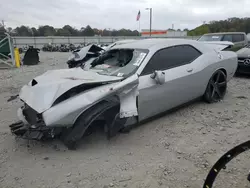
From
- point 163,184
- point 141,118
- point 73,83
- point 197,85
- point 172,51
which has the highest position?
point 172,51

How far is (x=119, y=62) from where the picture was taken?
12.9 feet

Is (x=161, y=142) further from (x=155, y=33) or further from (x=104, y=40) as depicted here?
(x=155, y=33)

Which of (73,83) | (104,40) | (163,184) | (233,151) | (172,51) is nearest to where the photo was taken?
(233,151)

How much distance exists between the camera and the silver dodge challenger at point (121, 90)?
106 inches

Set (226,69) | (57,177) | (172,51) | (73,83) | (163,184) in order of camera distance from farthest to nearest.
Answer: (226,69) → (172,51) → (73,83) → (57,177) → (163,184)

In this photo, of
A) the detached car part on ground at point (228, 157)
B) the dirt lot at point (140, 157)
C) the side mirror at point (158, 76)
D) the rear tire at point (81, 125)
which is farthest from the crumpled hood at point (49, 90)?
the detached car part on ground at point (228, 157)

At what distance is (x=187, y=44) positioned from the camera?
4.23 m

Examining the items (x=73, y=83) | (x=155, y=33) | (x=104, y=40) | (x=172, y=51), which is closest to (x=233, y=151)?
(x=73, y=83)

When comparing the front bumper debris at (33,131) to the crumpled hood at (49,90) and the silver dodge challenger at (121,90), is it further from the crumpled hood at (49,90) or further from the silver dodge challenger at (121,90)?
the crumpled hood at (49,90)

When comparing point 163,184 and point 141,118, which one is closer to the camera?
point 163,184

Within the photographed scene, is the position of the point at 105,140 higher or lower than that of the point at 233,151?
lower

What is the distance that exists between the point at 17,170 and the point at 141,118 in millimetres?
1818

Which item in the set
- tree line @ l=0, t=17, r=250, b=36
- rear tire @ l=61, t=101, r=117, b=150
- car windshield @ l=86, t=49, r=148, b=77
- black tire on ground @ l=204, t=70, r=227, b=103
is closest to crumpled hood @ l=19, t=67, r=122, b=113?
car windshield @ l=86, t=49, r=148, b=77

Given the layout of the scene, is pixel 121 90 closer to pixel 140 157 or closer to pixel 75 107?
pixel 75 107
